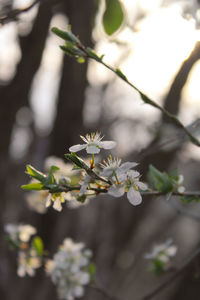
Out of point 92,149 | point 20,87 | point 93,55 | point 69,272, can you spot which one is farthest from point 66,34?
point 20,87

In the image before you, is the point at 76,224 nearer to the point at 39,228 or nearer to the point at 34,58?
the point at 39,228

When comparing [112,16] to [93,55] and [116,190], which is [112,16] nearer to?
[93,55]

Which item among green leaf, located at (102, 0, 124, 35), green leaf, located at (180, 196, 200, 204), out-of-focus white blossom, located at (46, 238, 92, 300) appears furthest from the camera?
out-of-focus white blossom, located at (46, 238, 92, 300)

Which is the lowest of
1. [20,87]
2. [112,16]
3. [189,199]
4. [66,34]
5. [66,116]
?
[189,199]

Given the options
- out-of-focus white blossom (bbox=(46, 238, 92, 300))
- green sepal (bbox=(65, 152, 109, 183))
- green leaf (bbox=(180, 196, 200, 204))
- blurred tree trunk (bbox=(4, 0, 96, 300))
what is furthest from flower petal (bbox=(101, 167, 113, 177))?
blurred tree trunk (bbox=(4, 0, 96, 300))

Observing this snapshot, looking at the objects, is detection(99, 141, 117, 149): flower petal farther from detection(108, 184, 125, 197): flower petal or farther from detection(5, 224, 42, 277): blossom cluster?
detection(5, 224, 42, 277): blossom cluster

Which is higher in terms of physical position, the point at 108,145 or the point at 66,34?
the point at 66,34
